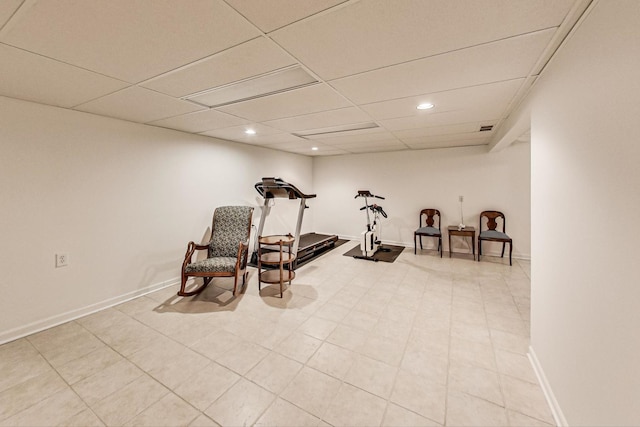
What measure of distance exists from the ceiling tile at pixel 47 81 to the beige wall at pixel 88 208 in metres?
0.34

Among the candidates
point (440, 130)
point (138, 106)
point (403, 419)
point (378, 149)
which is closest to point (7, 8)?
point (138, 106)

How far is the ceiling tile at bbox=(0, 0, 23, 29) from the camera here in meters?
1.09

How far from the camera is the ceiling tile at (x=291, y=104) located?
2207 mm

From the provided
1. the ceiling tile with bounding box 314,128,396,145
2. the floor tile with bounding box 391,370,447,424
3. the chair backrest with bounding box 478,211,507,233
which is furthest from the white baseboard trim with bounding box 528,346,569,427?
the chair backrest with bounding box 478,211,507,233

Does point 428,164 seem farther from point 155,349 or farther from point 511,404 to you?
point 155,349

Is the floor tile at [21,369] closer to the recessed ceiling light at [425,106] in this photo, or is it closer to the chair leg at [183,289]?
the chair leg at [183,289]

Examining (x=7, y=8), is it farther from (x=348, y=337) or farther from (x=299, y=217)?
(x=299, y=217)

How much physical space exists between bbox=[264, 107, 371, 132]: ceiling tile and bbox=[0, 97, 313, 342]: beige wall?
1538 mm

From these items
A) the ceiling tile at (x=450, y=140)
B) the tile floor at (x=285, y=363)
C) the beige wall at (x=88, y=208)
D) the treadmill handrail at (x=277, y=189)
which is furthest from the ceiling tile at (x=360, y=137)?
the tile floor at (x=285, y=363)

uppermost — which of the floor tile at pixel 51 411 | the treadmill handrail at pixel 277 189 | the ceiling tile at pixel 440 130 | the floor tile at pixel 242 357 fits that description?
the ceiling tile at pixel 440 130

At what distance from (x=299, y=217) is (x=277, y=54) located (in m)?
3.06

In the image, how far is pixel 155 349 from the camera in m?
2.18

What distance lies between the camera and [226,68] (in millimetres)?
1716

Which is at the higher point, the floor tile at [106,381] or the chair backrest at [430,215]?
the chair backrest at [430,215]
